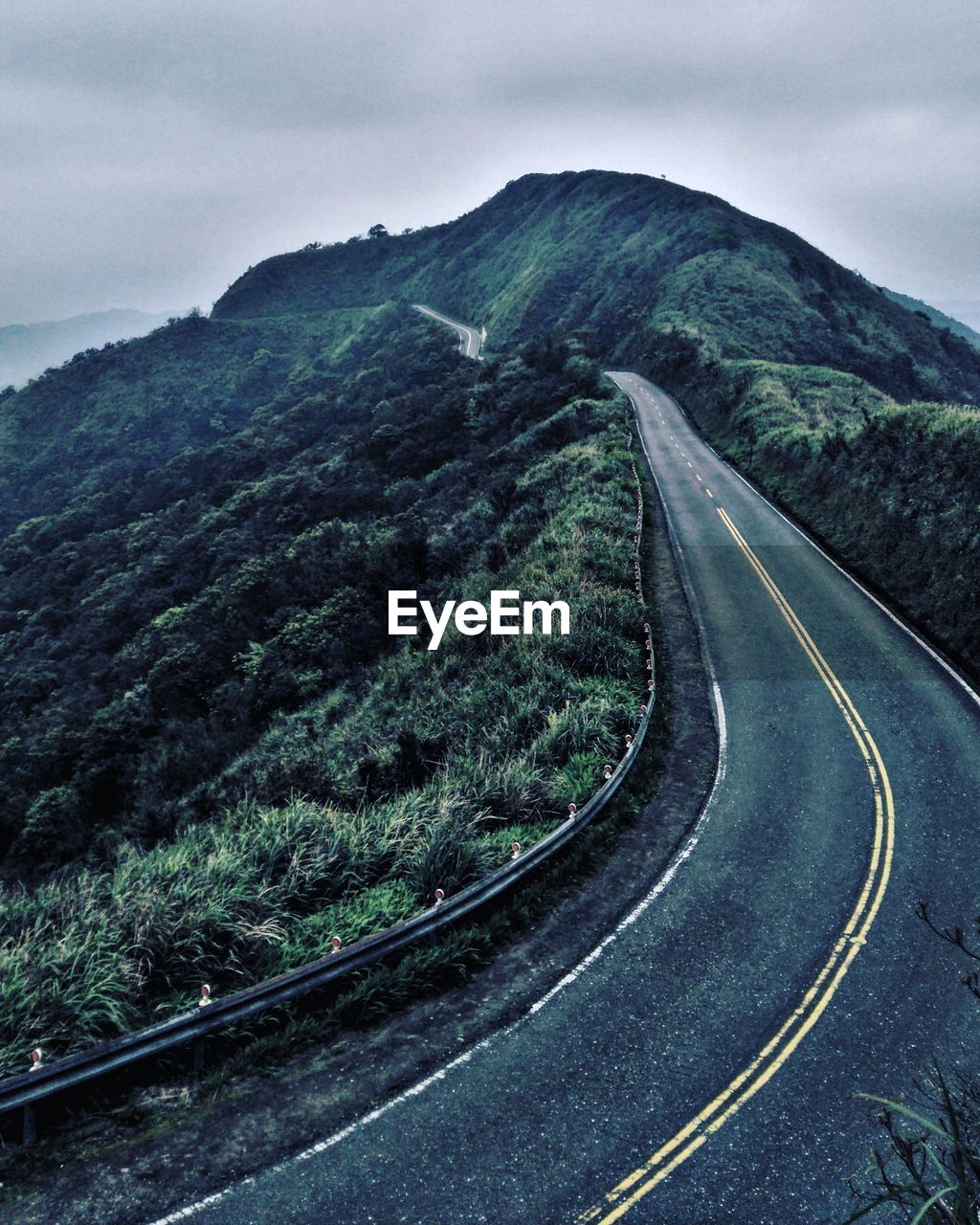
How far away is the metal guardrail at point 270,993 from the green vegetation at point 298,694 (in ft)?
1.17

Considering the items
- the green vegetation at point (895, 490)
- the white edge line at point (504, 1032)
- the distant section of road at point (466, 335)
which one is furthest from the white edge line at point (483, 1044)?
the distant section of road at point (466, 335)

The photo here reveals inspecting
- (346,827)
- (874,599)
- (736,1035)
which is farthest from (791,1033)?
(874,599)

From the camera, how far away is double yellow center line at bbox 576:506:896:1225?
20.9 ft

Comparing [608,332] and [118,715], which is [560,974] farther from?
[608,332]

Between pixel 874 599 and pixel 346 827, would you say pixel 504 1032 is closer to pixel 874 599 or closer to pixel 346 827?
pixel 346 827

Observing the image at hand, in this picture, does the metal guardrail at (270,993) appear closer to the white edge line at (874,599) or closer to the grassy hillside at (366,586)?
the grassy hillside at (366,586)

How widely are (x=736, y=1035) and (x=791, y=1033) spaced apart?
0.61 metres

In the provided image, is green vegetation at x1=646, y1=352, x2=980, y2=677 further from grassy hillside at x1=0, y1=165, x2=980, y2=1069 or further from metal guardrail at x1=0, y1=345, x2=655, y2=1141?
metal guardrail at x1=0, y1=345, x2=655, y2=1141

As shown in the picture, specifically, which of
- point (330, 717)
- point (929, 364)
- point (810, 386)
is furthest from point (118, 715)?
point (929, 364)

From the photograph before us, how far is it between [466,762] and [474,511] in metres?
20.1

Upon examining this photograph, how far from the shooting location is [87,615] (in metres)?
39.0

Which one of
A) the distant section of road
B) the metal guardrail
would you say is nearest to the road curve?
the metal guardrail

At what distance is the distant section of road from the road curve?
2438 inches

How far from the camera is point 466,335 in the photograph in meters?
87.7
